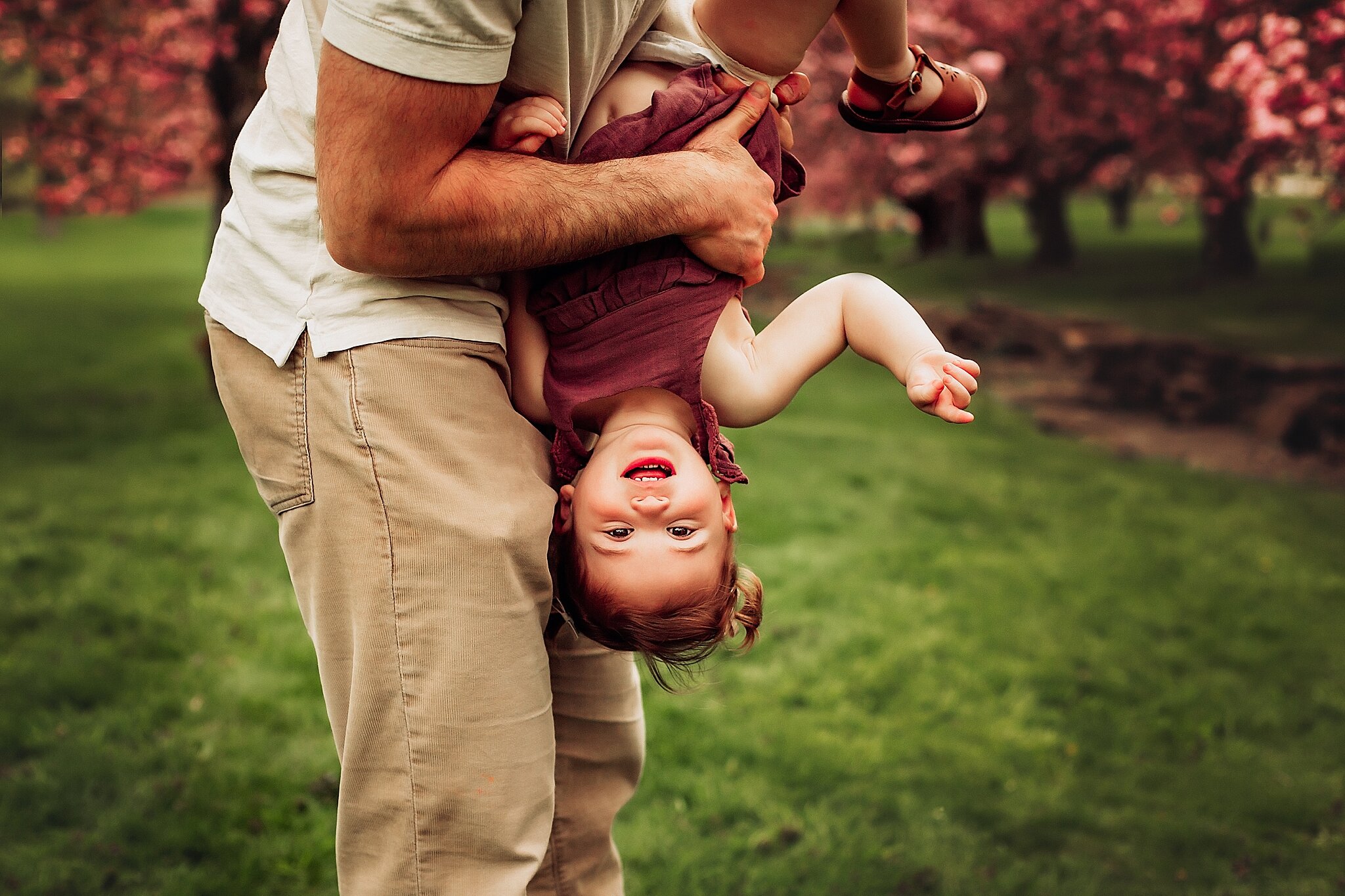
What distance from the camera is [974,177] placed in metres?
13.7

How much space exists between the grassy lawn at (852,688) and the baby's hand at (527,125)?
2.41 m

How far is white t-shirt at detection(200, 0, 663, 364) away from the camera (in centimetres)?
160

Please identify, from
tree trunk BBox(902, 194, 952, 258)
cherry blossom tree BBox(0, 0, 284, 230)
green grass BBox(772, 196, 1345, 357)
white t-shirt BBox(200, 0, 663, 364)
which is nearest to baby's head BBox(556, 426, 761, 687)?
white t-shirt BBox(200, 0, 663, 364)

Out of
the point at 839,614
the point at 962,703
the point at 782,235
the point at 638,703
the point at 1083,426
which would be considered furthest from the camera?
Answer: the point at 782,235

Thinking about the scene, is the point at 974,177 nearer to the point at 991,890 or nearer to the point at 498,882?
the point at 991,890

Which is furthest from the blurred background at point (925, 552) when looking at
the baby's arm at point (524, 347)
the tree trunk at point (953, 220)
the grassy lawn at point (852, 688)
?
the baby's arm at point (524, 347)

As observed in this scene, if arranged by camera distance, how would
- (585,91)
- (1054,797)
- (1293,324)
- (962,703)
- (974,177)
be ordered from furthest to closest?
(974,177) < (1293,324) < (962,703) < (1054,797) < (585,91)

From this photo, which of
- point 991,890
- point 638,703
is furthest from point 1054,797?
point 638,703

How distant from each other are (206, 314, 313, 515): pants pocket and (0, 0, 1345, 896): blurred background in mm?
1963

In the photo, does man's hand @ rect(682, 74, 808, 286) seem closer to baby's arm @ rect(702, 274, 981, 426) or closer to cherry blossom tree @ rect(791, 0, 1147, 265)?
baby's arm @ rect(702, 274, 981, 426)

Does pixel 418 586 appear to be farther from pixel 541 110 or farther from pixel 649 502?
pixel 541 110

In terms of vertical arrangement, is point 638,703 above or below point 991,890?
above

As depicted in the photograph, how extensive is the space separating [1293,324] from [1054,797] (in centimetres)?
A: 791

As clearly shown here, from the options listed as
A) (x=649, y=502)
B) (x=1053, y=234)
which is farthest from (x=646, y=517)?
(x=1053, y=234)
